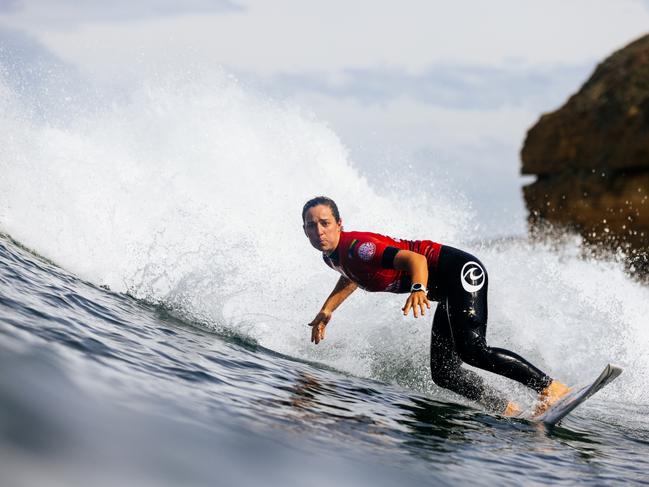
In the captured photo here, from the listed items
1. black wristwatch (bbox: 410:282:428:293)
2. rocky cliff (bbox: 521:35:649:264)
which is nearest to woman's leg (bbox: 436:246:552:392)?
black wristwatch (bbox: 410:282:428:293)

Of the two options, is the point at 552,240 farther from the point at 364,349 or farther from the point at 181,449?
the point at 181,449

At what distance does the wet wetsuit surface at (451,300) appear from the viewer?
5.19 meters

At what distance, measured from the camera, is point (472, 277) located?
214 inches

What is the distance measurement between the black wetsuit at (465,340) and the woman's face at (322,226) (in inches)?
32.5

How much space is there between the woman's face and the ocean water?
98 centimetres

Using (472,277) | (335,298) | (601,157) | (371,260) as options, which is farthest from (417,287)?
(601,157)

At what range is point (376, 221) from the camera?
40.3 feet

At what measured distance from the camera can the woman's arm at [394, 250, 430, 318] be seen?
448 centimetres

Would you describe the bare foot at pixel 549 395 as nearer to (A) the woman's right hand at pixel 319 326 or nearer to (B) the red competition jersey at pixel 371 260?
(B) the red competition jersey at pixel 371 260

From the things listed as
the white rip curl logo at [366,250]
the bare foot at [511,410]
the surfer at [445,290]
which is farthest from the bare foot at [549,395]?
the white rip curl logo at [366,250]

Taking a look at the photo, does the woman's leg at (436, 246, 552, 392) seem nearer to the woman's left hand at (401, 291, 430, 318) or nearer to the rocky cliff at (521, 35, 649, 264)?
the woman's left hand at (401, 291, 430, 318)

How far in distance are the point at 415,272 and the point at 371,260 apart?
49 centimetres

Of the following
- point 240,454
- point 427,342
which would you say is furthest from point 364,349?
point 240,454

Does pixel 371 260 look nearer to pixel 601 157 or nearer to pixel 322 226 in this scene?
pixel 322 226
